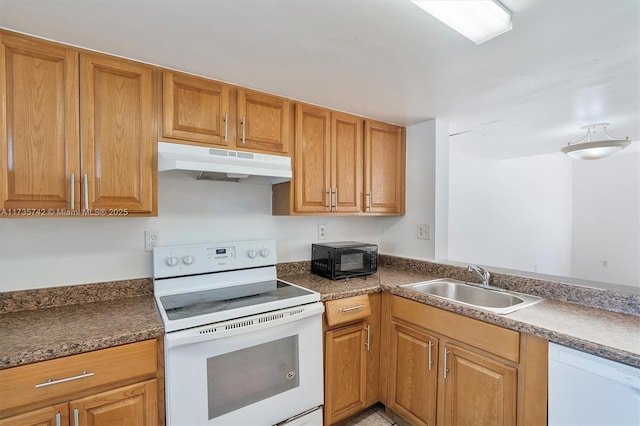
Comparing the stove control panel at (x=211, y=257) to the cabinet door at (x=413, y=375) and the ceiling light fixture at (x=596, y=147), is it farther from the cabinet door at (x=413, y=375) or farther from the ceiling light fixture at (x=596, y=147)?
the ceiling light fixture at (x=596, y=147)

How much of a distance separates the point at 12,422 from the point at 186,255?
2.92 ft

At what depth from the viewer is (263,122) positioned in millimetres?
1808

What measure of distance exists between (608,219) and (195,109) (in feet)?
20.6

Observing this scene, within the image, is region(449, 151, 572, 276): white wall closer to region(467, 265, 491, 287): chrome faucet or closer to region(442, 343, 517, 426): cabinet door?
region(467, 265, 491, 287): chrome faucet

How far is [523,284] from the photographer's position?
1.71m

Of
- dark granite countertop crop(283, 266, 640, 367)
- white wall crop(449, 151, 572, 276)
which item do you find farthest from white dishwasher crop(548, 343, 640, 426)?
white wall crop(449, 151, 572, 276)

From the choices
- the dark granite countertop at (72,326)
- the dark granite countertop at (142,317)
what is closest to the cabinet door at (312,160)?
the dark granite countertop at (142,317)

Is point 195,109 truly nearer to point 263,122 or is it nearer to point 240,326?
point 263,122

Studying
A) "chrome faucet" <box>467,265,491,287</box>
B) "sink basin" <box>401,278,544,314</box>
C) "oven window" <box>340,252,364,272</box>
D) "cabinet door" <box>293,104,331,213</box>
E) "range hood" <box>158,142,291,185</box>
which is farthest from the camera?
"oven window" <box>340,252,364,272</box>

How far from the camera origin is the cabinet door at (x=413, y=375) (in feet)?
5.42

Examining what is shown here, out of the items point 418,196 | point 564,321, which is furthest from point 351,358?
point 418,196

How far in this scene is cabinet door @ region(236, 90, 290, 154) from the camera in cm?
173

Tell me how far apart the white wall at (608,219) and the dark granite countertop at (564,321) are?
4601mm

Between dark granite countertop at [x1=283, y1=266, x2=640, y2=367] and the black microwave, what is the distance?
17 centimetres
